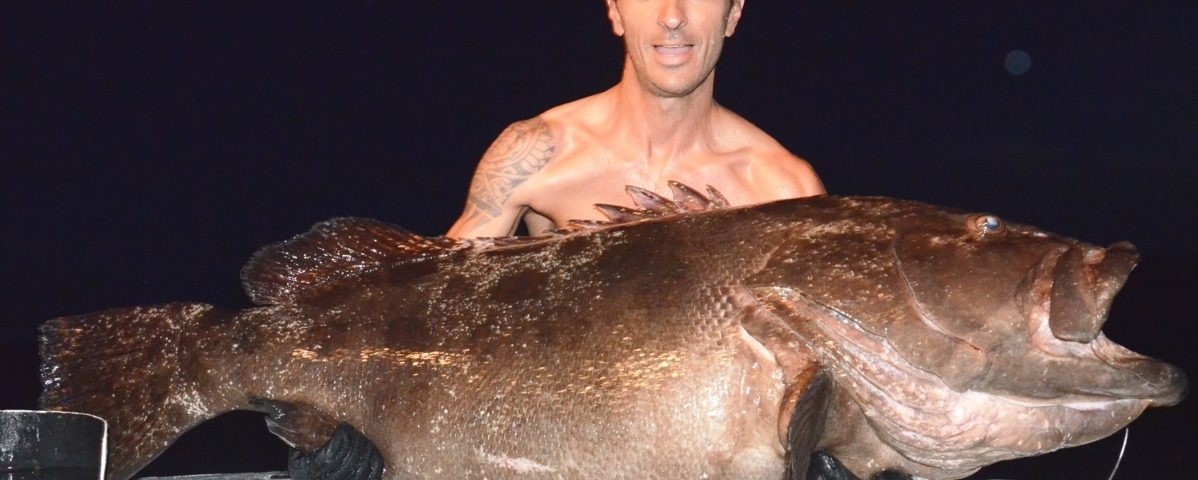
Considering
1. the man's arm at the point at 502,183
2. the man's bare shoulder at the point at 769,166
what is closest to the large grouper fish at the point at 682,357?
the man's arm at the point at 502,183

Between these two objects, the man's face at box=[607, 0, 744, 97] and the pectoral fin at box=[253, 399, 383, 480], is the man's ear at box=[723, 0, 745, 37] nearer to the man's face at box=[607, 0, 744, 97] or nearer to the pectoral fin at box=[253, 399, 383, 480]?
the man's face at box=[607, 0, 744, 97]

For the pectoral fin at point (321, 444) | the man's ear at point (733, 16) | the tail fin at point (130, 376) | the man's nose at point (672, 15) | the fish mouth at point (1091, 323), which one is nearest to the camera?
the fish mouth at point (1091, 323)

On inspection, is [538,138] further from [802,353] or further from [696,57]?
[802,353]

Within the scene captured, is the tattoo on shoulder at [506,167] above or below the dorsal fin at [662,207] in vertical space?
below

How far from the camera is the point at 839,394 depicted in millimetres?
2920

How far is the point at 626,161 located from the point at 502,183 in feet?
1.57

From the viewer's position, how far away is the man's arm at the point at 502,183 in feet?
15.4

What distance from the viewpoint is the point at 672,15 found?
4320mm

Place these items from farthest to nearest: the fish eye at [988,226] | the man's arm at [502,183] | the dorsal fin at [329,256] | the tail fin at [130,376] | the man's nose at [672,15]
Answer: the man's arm at [502,183] → the man's nose at [672,15] → the dorsal fin at [329,256] → the tail fin at [130,376] → the fish eye at [988,226]

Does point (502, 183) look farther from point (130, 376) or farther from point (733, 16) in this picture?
point (130, 376)

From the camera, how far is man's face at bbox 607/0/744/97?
14.3 ft

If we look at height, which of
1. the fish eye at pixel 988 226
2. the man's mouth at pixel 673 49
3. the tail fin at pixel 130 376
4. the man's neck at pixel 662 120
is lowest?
the tail fin at pixel 130 376

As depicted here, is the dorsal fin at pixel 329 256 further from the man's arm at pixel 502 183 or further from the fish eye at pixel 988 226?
the fish eye at pixel 988 226

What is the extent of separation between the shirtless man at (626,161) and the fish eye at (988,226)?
1685mm
